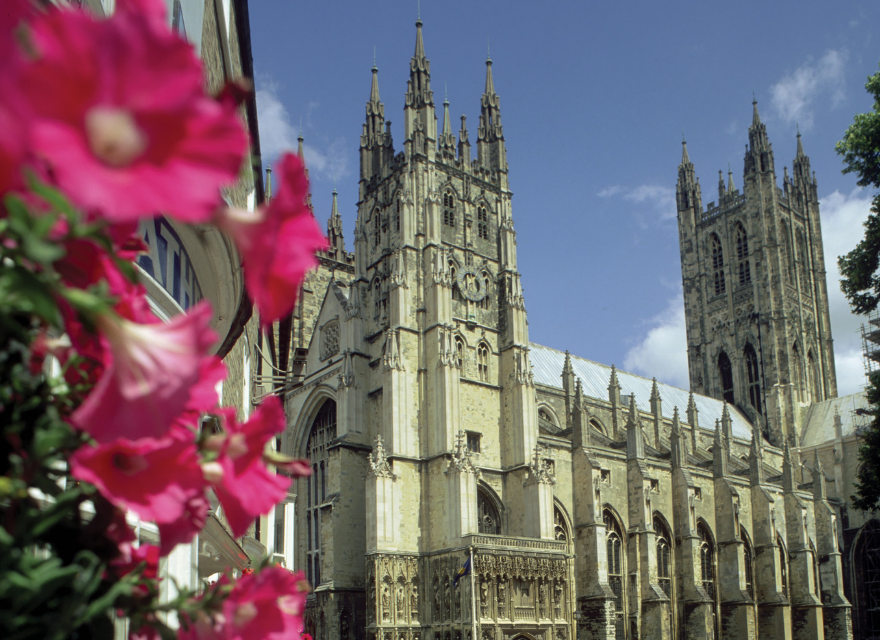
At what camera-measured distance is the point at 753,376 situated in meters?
63.0

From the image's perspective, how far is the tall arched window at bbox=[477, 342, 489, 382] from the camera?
35.9 meters

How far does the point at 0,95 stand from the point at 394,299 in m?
33.6

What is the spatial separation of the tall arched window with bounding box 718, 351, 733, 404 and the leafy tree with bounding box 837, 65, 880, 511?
45.9 meters

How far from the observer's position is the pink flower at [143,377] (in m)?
1.60

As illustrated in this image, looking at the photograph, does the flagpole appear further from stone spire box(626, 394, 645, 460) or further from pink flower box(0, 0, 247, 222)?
pink flower box(0, 0, 247, 222)

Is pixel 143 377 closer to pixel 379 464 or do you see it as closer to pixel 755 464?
pixel 379 464

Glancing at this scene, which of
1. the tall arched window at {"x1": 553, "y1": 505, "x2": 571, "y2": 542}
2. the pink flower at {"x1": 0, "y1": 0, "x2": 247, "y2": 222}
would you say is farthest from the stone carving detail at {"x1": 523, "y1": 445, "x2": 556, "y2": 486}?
the pink flower at {"x1": 0, "y1": 0, "x2": 247, "y2": 222}

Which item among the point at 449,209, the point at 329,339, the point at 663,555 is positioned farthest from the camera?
the point at 663,555

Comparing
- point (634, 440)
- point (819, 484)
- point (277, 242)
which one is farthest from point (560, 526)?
point (277, 242)

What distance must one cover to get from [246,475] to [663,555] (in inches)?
1682

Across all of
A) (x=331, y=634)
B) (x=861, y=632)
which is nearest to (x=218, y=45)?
(x=331, y=634)

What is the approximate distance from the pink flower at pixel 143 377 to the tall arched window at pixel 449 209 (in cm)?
3646

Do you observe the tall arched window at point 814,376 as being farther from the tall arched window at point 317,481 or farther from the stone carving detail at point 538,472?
the tall arched window at point 317,481

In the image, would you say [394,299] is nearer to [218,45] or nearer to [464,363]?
[464,363]
